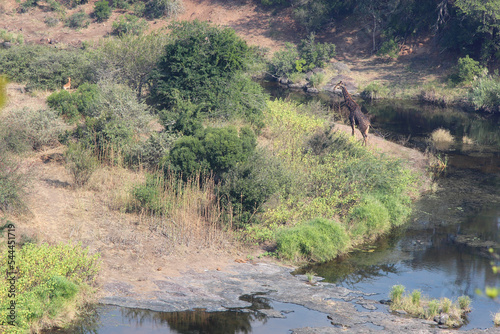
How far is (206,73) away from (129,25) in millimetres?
27329

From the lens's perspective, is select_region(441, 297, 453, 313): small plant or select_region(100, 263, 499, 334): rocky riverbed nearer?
select_region(100, 263, 499, 334): rocky riverbed

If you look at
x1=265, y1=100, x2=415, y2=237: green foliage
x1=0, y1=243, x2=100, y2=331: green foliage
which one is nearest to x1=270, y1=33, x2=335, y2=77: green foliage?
x1=265, y1=100, x2=415, y2=237: green foliage

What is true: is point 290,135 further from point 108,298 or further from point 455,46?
point 455,46

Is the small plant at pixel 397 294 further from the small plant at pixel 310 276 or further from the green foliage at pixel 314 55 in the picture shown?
the green foliage at pixel 314 55

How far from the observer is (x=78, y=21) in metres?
45.4

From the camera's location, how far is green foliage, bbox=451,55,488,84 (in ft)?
106

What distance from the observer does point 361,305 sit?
32.6ft

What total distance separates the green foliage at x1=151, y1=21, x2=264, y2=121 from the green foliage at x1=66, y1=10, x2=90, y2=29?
95.7ft

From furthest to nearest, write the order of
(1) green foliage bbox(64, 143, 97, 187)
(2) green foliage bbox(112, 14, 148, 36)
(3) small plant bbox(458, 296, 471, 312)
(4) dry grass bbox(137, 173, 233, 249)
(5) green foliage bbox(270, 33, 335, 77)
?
(2) green foliage bbox(112, 14, 148, 36) → (5) green foliage bbox(270, 33, 335, 77) → (1) green foliage bbox(64, 143, 97, 187) → (4) dry grass bbox(137, 173, 233, 249) → (3) small plant bbox(458, 296, 471, 312)

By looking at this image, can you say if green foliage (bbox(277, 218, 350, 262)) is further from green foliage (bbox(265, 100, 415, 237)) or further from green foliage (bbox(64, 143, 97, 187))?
green foliage (bbox(64, 143, 97, 187))

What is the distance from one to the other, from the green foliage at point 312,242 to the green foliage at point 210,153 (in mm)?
2510

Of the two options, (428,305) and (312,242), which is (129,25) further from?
(428,305)

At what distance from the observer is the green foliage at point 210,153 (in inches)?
529

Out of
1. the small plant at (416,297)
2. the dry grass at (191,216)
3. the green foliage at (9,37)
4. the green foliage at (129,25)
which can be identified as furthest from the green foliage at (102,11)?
the small plant at (416,297)
